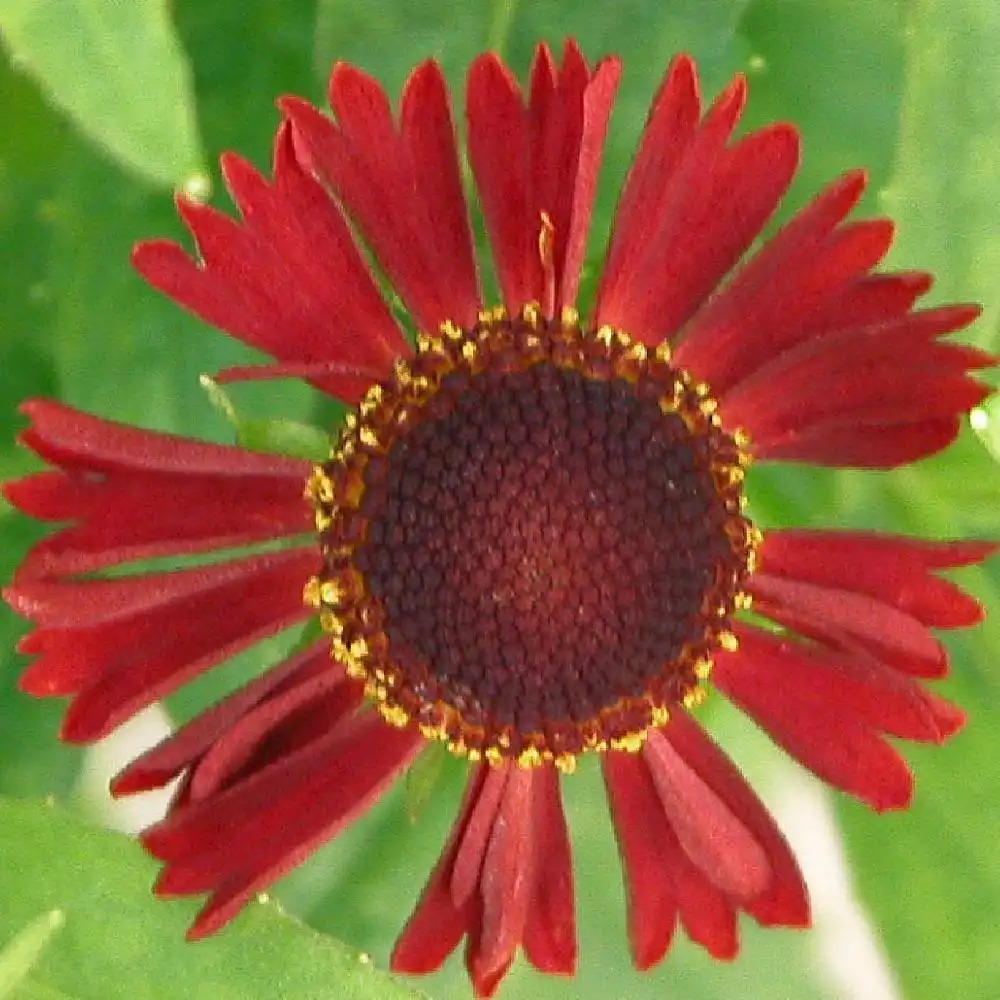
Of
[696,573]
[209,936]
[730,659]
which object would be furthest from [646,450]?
[209,936]

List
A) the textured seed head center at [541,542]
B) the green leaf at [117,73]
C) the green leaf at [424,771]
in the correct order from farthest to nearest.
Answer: the green leaf at [424,771] → the textured seed head center at [541,542] → the green leaf at [117,73]

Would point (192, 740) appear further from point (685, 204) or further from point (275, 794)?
point (685, 204)

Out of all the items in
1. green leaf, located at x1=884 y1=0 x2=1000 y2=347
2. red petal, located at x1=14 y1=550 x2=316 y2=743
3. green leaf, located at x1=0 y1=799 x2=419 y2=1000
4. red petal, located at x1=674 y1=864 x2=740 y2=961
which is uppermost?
green leaf, located at x1=884 y1=0 x2=1000 y2=347

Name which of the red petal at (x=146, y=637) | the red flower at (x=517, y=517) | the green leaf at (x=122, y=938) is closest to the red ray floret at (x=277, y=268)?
the red flower at (x=517, y=517)

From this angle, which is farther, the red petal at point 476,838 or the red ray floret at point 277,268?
the red petal at point 476,838

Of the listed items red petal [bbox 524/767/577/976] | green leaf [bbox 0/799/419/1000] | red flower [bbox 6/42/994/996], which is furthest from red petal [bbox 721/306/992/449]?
green leaf [bbox 0/799/419/1000]

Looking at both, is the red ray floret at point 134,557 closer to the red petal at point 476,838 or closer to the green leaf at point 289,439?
the green leaf at point 289,439

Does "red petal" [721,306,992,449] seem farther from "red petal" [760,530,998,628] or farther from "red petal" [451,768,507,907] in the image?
"red petal" [451,768,507,907]
